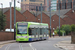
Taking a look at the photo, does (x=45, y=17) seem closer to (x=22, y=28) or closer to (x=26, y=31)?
(x=22, y=28)

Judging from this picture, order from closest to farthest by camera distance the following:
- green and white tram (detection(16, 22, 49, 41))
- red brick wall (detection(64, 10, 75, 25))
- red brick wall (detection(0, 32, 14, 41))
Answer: green and white tram (detection(16, 22, 49, 41)) → red brick wall (detection(0, 32, 14, 41)) → red brick wall (detection(64, 10, 75, 25))

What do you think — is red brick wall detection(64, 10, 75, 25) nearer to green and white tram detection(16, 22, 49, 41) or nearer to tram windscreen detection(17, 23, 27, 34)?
green and white tram detection(16, 22, 49, 41)

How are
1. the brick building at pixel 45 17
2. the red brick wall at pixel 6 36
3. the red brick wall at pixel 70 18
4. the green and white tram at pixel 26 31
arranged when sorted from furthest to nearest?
the red brick wall at pixel 70 18
the brick building at pixel 45 17
the red brick wall at pixel 6 36
the green and white tram at pixel 26 31

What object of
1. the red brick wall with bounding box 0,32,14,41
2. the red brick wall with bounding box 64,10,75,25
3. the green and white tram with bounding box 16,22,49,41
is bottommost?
the red brick wall with bounding box 0,32,14,41

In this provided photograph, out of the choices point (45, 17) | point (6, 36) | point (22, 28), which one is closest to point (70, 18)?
point (45, 17)

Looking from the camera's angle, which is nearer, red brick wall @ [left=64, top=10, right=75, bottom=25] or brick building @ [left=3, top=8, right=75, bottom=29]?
brick building @ [left=3, top=8, right=75, bottom=29]

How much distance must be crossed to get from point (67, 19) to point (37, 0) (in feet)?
50.2

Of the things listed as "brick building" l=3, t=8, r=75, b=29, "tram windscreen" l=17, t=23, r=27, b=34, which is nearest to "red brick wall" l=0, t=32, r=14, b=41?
"tram windscreen" l=17, t=23, r=27, b=34

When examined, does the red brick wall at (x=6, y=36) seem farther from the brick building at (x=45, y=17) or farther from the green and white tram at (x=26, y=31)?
the brick building at (x=45, y=17)

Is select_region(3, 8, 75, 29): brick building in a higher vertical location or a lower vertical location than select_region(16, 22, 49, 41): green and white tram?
A: higher

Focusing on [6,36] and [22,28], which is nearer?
[22,28]

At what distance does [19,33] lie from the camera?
33.7 meters

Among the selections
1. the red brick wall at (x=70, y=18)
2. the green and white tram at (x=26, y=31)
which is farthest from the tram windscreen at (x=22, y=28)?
the red brick wall at (x=70, y=18)

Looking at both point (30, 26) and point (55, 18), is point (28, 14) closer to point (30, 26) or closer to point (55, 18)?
point (55, 18)
